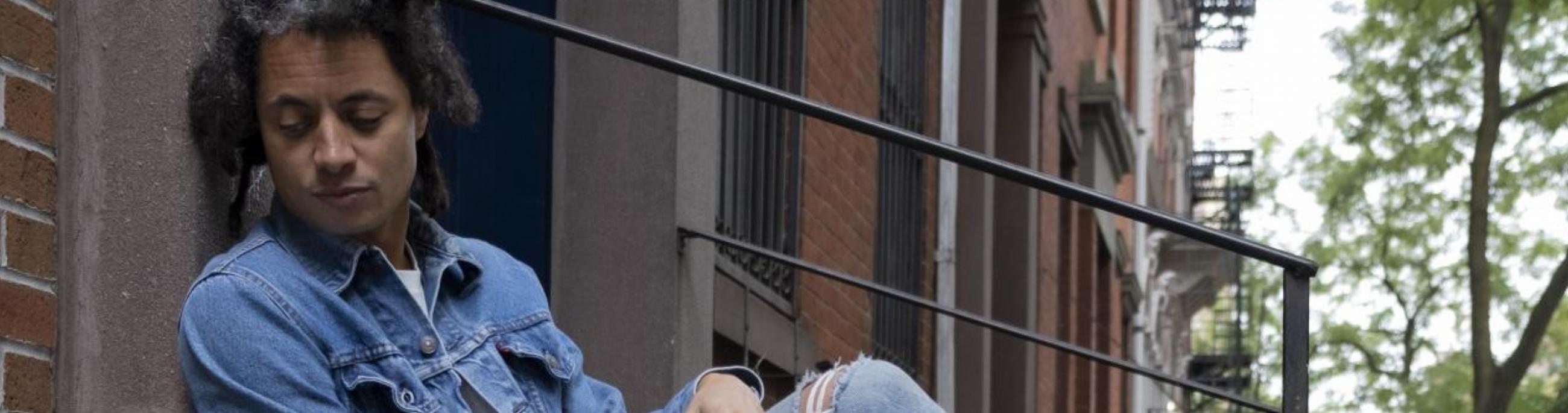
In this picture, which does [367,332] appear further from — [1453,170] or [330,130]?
[1453,170]

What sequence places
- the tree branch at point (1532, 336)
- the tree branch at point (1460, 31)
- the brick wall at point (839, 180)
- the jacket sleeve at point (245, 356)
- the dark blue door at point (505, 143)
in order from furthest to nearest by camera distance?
the tree branch at point (1460, 31), the tree branch at point (1532, 336), the brick wall at point (839, 180), the dark blue door at point (505, 143), the jacket sleeve at point (245, 356)

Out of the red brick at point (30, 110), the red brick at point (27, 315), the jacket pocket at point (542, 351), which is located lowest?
the jacket pocket at point (542, 351)

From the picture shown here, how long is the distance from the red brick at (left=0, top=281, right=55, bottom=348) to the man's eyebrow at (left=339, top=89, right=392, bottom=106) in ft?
1.59

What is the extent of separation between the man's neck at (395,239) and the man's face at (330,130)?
0.17 ft

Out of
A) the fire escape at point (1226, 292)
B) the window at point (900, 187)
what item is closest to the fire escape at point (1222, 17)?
the fire escape at point (1226, 292)

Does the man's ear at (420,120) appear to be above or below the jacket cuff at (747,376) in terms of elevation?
above

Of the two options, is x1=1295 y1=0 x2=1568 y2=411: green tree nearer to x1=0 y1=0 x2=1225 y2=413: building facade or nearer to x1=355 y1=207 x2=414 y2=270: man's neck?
x1=0 y1=0 x2=1225 y2=413: building facade

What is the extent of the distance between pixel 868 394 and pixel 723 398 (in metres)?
0.22

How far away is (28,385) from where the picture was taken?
3.43 metres

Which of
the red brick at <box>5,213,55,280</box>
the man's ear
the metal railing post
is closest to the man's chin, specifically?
the man's ear

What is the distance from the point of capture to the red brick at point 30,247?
3.39 metres

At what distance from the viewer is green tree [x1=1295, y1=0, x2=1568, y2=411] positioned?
758 inches

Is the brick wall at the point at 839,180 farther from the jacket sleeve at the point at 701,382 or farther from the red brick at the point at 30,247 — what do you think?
the red brick at the point at 30,247

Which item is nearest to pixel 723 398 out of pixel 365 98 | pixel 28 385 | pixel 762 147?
pixel 365 98
